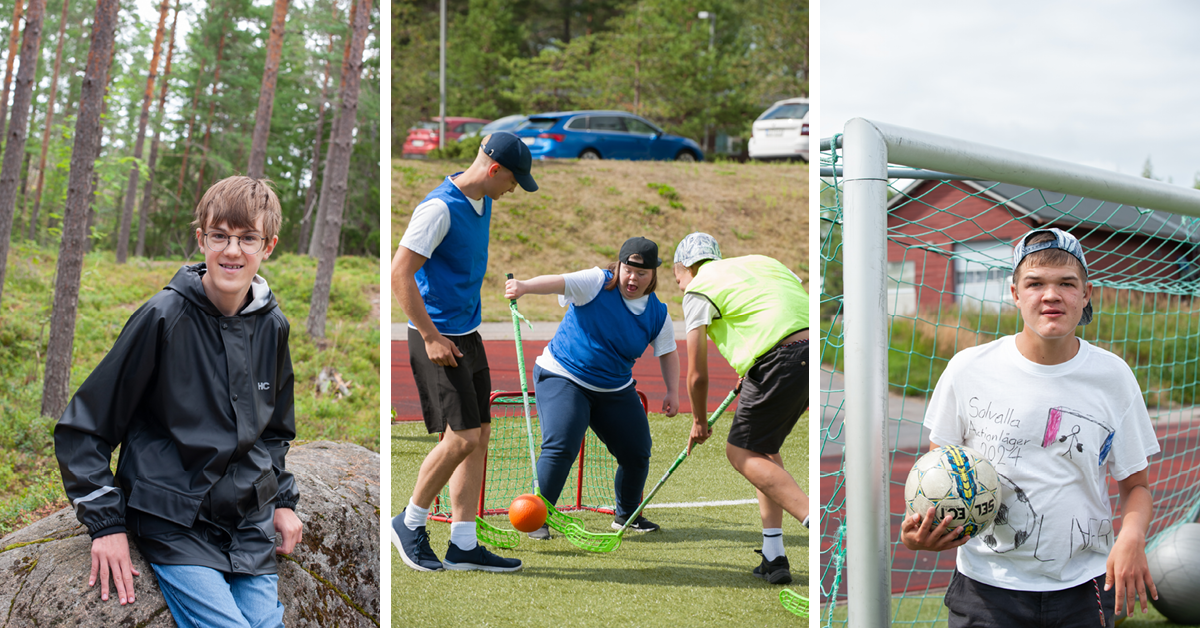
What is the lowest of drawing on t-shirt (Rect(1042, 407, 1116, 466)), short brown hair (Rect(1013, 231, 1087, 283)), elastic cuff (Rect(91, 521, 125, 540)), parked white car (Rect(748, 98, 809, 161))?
elastic cuff (Rect(91, 521, 125, 540))

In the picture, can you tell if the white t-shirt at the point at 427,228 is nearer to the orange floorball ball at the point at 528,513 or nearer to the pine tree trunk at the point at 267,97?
the orange floorball ball at the point at 528,513

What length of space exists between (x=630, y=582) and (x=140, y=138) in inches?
492

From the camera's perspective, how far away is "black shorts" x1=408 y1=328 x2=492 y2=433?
302 centimetres

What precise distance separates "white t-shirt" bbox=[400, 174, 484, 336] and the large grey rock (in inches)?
36.8

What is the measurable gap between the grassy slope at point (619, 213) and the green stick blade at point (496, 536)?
7.67 metres

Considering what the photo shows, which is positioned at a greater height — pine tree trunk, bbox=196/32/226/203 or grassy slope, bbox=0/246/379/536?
pine tree trunk, bbox=196/32/226/203

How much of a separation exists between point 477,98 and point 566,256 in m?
9.53

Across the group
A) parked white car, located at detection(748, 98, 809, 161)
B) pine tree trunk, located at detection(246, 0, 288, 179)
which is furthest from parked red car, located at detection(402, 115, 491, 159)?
pine tree trunk, located at detection(246, 0, 288, 179)


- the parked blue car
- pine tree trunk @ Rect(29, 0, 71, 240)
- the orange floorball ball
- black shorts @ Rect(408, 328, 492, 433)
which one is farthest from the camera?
the parked blue car

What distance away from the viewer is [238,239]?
5.96 feet

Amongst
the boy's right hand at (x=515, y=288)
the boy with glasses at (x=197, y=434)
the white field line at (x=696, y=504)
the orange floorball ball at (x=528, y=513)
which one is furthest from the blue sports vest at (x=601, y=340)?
the boy with glasses at (x=197, y=434)

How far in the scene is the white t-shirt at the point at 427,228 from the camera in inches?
111

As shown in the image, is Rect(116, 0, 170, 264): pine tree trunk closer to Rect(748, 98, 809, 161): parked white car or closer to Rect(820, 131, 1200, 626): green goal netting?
Rect(820, 131, 1200, 626): green goal netting

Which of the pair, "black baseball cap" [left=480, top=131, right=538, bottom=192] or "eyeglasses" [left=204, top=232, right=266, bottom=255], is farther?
"black baseball cap" [left=480, top=131, right=538, bottom=192]
